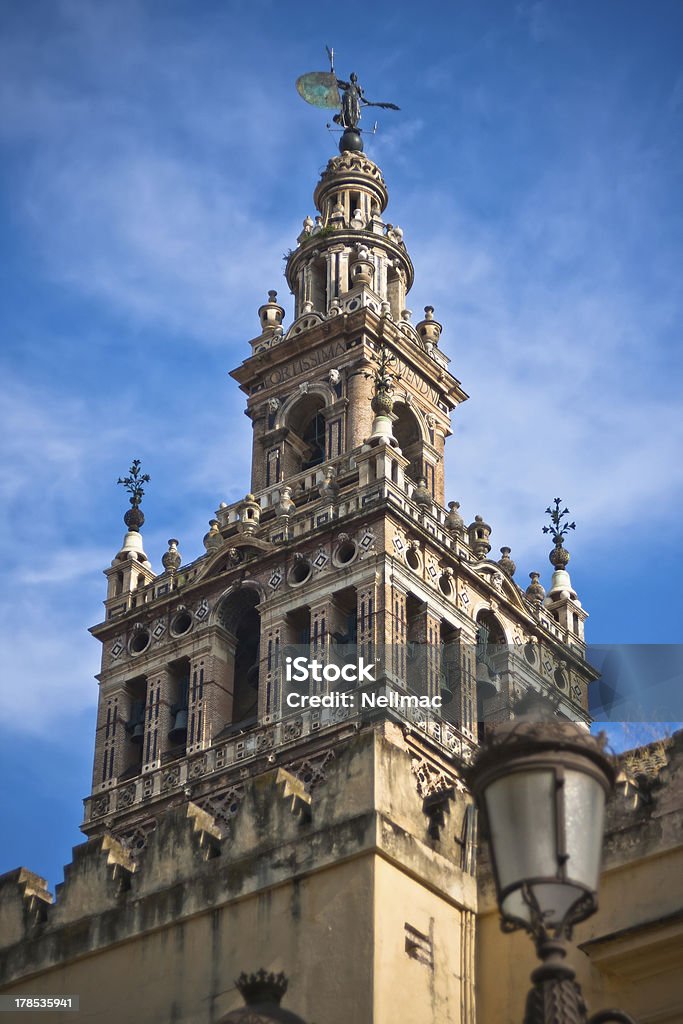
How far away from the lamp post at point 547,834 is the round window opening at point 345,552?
36.0 m

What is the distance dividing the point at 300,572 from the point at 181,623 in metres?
3.87

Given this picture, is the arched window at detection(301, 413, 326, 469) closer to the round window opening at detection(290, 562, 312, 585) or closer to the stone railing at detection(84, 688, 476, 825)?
the round window opening at detection(290, 562, 312, 585)

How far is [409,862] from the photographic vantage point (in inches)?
630

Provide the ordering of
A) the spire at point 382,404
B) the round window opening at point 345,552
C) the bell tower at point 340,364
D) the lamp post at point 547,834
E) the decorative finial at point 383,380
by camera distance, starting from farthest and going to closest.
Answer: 1. the bell tower at point 340,364
2. the decorative finial at point 383,380
3. the spire at point 382,404
4. the round window opening at point 345,552
5. the lamp post at point 547,834

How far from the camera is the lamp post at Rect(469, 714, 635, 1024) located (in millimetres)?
8727

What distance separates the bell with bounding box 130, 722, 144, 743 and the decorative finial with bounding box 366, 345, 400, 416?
32.4 feet

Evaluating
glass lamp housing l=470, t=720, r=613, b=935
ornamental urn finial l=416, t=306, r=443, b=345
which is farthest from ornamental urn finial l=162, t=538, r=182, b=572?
glass lamp housing l=470, t=720, r=613, b=935

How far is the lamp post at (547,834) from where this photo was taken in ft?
28.6

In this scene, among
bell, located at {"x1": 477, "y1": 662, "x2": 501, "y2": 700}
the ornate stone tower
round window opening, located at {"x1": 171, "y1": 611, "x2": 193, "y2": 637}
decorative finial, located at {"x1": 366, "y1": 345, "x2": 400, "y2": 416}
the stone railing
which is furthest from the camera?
decorative finial, located at {"x1": 366, "y1": 345, "x2": 400, "y2": 416}

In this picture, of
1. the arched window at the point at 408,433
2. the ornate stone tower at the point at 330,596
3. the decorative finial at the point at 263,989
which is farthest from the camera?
the arched window at the point at 408,433

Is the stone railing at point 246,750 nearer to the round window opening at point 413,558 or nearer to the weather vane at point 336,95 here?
the round window opening at point 413,558

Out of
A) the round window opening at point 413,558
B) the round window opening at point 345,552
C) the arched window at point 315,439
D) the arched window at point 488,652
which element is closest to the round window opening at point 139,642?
the round window opening at point 345,552

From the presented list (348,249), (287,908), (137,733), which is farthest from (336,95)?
(287,908)

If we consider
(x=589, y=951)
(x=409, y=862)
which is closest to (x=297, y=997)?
(x=409, y=862)
